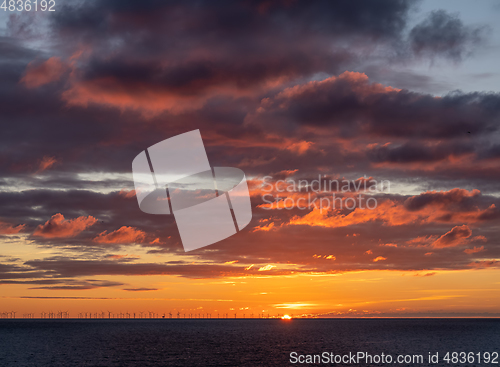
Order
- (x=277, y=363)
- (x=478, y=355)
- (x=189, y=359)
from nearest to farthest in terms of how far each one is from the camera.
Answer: (x=277, y=363), (x=189, y=359), (x=478, y=355)

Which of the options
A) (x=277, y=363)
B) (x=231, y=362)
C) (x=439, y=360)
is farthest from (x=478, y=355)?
(x=231, y=362)

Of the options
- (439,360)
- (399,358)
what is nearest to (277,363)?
(399,358)

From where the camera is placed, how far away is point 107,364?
133m

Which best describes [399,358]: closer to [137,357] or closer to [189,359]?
[189,359]

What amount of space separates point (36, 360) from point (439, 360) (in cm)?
12499

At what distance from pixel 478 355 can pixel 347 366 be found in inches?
2548

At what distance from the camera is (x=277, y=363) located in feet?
440

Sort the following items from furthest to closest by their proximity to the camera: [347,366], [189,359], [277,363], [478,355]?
[478,355], [189,359], [277,363], [347,366]

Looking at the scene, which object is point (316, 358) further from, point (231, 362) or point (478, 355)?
point (478, 355)

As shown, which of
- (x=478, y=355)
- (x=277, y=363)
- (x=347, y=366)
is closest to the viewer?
(x=347, y=366)

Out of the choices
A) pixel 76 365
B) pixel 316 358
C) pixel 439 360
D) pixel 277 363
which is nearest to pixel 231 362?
pixel 277 363

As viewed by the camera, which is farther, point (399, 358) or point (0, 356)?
point (0, 356)

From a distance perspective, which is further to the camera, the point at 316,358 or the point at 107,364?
the point at 316,358

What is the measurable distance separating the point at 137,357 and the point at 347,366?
68.3 meters
